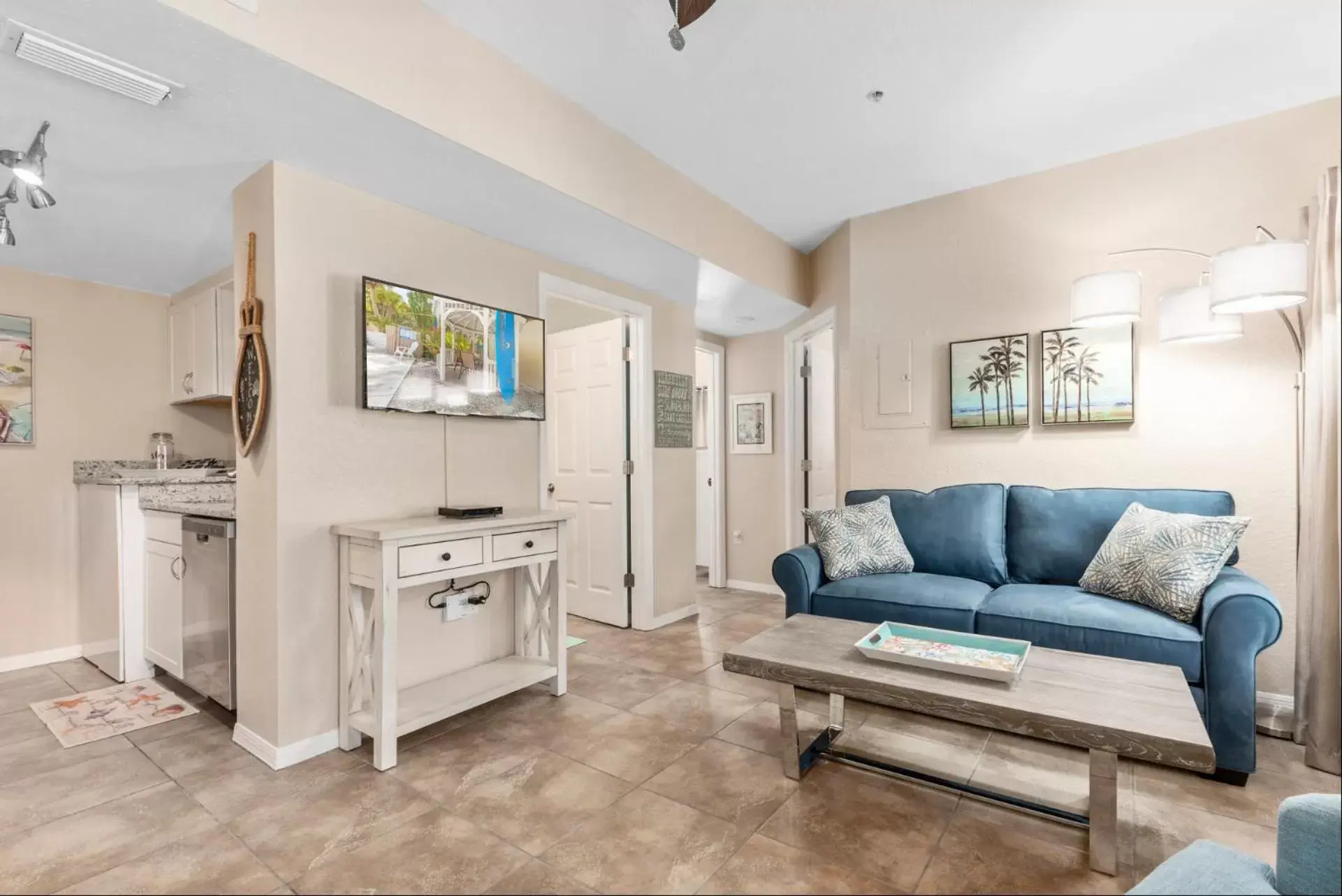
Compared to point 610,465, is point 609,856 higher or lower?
lower

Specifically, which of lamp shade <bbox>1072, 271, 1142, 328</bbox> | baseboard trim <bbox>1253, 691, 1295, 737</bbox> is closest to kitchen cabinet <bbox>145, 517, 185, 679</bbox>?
lamp shade <bbox>1072, 271, 1142, 328</bbox>

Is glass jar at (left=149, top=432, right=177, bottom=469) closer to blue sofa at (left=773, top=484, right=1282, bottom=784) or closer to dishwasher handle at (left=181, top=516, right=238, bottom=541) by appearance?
dishwasher handle at (left=181, top=516, right=238, bottom=541)

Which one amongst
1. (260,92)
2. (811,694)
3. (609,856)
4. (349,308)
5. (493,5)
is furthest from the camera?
(811,694)

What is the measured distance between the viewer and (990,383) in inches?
135

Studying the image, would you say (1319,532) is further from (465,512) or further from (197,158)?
(197,158)

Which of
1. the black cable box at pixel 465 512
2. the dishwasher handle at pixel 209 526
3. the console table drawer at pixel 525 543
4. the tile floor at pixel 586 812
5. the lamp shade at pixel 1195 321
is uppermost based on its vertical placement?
the lamp shade at pixel 1195 321

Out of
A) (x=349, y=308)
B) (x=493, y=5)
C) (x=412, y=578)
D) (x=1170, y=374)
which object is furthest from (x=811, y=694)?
(x=493, y=5)

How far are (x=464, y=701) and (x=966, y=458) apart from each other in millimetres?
2791

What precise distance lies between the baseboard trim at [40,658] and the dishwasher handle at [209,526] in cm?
151

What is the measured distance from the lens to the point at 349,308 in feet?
8.00

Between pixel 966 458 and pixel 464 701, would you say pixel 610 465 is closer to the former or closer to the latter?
pixel 464 701

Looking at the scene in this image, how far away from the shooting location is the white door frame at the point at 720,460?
5.20 m

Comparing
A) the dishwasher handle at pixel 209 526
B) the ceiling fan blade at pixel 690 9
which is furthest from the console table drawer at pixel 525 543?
the ceiling fan blade at pixel 690 9

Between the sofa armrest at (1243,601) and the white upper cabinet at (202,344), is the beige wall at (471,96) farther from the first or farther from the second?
the sofa armrest at (1243,601)
